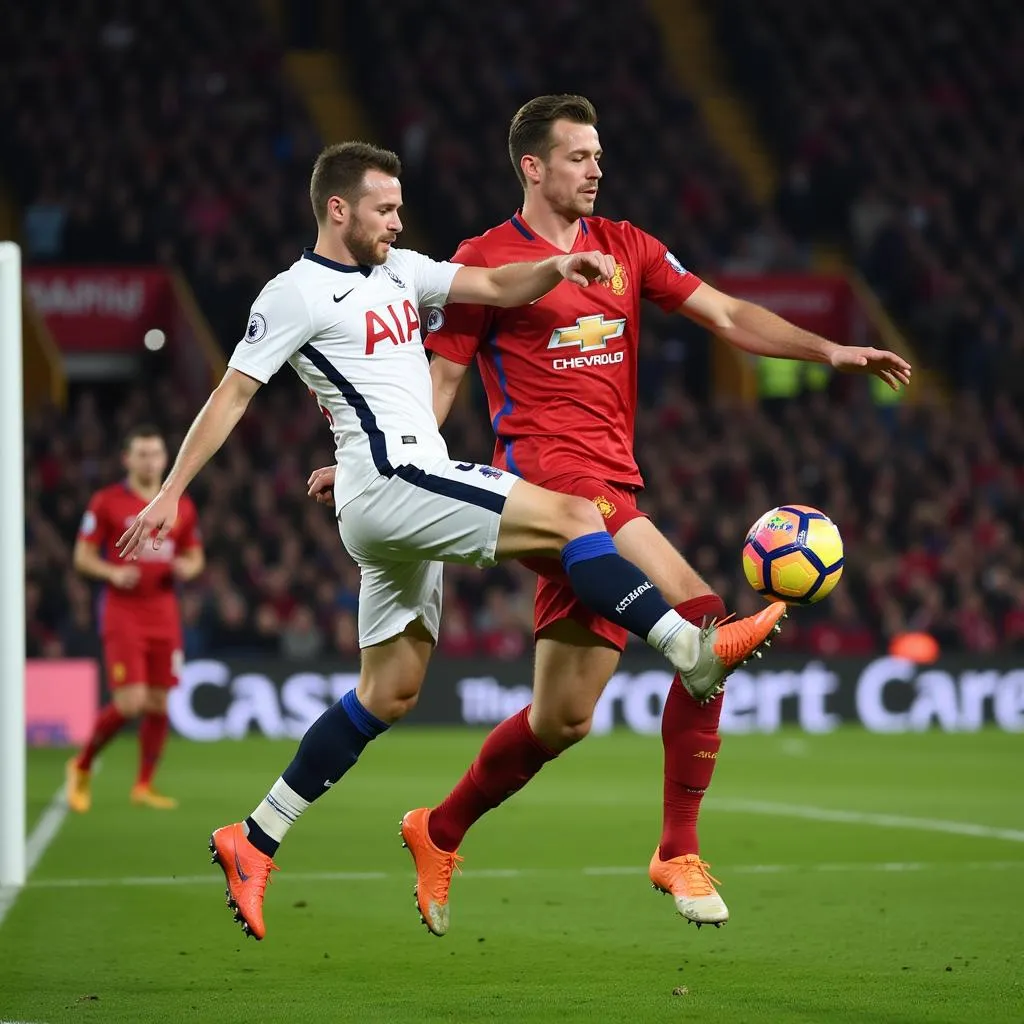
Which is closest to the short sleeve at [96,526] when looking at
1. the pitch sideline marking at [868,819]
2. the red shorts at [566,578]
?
the pitch sideline marking at [868,819]

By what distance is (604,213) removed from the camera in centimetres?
2291

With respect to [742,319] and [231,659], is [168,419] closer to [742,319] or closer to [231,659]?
[231,659]

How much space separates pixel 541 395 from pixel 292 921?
7.75 feet

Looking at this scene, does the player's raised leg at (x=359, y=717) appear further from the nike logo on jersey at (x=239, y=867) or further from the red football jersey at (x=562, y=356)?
the red football jersey at (x=562, y=356)

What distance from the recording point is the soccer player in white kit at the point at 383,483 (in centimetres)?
549

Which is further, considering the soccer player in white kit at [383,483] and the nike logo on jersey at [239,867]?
the nike logo on jersey at [239,867]

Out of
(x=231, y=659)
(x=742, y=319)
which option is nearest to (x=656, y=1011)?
(x=742, y=319)

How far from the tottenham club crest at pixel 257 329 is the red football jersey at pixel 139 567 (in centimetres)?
593

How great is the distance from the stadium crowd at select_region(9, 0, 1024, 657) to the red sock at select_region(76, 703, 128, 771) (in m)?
5.82

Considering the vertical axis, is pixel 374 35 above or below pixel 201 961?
above

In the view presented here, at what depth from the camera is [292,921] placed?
7.21 meters

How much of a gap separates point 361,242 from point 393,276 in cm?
16

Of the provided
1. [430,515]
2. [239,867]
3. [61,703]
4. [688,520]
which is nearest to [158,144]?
[688,520]

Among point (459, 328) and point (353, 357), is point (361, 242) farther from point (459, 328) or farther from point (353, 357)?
point (459, 328)
